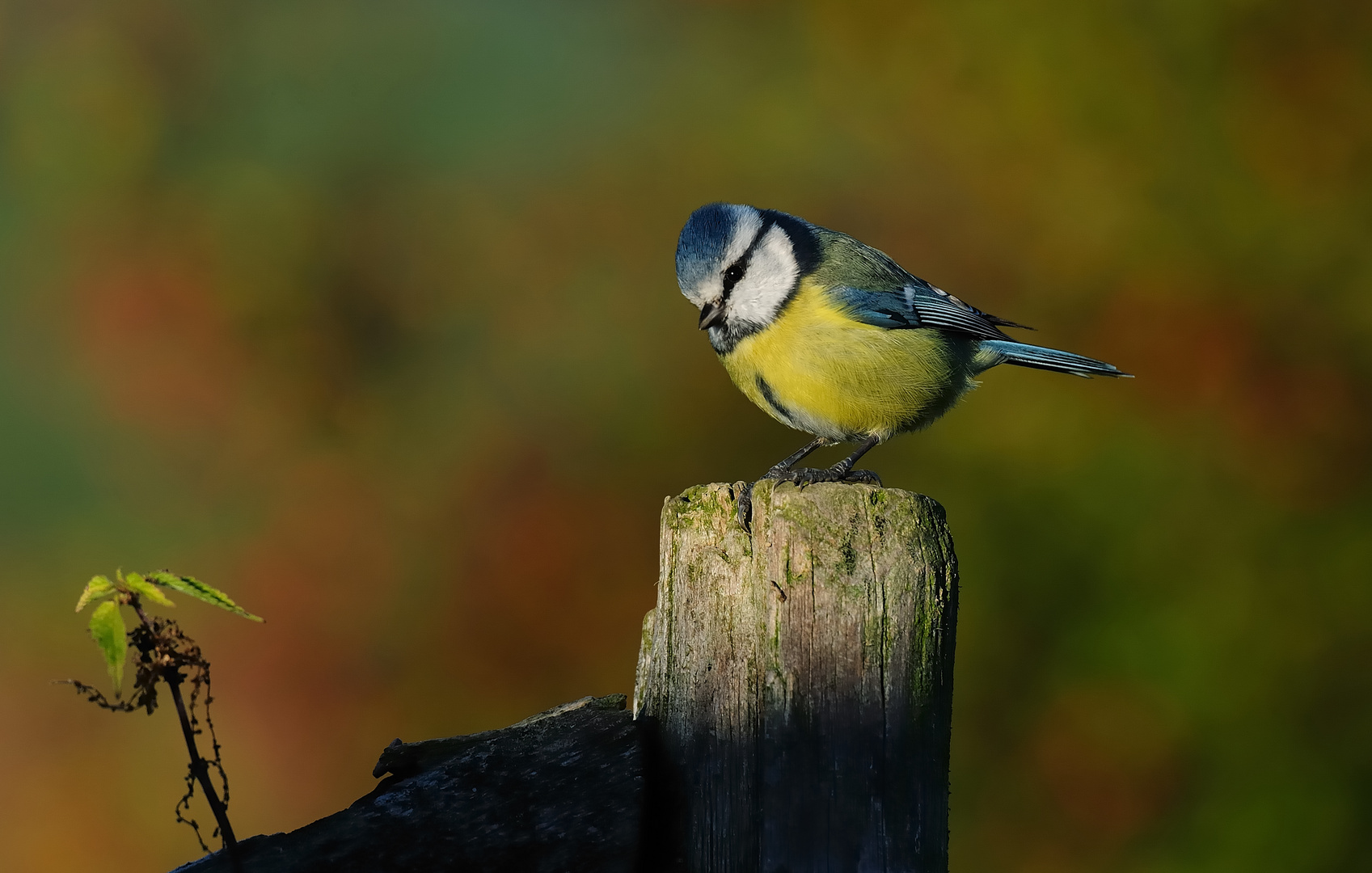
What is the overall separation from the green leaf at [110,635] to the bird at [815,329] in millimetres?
1967

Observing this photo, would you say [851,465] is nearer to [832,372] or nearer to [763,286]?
[832,372]

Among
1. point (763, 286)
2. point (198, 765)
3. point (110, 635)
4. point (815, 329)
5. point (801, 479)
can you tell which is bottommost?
point (198, 765)

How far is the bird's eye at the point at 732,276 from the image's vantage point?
3086 millimetres

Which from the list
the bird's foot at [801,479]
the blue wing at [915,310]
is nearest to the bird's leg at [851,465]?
the bird's foot at [801,479]

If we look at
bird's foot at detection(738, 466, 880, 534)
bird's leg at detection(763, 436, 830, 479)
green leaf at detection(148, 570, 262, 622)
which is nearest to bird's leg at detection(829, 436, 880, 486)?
bird's foot at detection(738, 466, 880, 534)

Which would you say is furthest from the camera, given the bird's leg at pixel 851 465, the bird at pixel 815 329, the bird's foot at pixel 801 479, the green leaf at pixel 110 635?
the bird at pixel 815 329

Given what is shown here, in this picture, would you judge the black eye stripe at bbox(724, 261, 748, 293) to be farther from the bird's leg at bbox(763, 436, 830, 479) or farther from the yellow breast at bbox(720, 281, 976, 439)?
the bird's leg at bbox(763, 436, 830, 479)

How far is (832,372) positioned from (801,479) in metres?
0.77

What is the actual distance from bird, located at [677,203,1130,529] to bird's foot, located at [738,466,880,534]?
9.8 inches

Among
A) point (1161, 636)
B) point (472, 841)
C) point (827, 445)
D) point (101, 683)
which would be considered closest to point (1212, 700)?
point (1161, 636)

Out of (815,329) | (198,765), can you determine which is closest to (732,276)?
(815,329)

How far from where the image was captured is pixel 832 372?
3078 millimetres

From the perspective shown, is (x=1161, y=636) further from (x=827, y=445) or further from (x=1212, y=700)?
(x=827, y=445)

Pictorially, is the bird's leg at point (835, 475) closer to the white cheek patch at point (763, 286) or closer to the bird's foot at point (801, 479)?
the bird's foot at point (801, 479)
